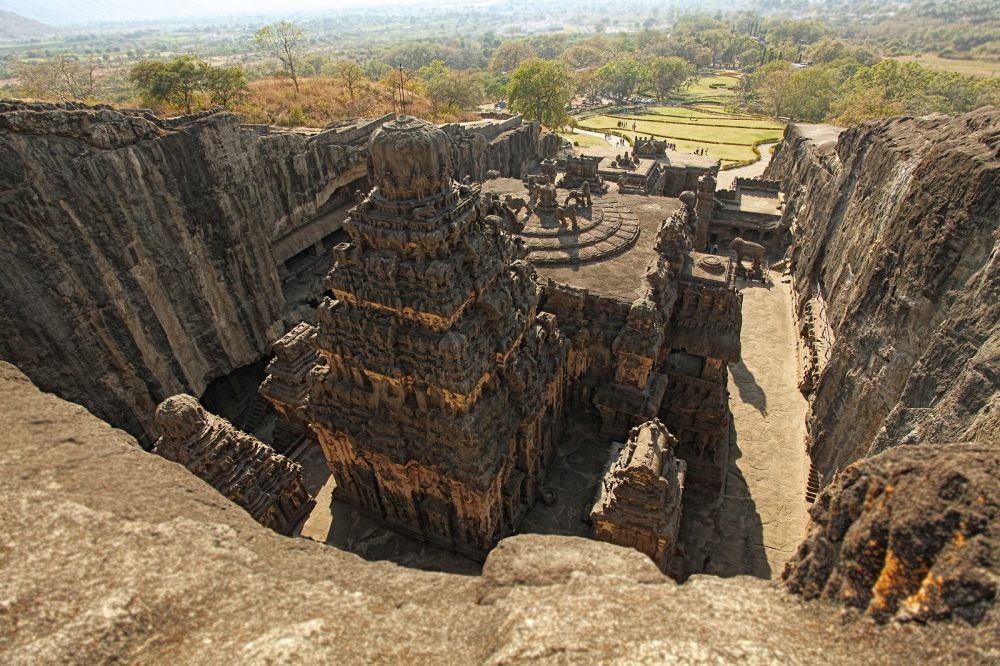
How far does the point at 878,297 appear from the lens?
19203 millimetres

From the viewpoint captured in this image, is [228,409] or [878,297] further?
[228,409]

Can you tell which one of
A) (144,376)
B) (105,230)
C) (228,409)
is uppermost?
(105,230)

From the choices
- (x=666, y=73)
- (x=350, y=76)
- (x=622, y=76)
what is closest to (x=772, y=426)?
(x=350, y=76)

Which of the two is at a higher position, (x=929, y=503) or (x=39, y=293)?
(x=929, y=503)

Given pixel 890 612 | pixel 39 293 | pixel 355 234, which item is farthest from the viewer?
pixel 39 293

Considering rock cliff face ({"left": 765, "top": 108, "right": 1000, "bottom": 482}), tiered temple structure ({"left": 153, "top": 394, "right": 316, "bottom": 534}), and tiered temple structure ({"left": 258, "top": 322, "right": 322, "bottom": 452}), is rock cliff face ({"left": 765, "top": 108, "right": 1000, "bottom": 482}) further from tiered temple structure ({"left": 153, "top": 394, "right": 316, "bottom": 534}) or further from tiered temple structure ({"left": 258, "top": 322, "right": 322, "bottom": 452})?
tiered temple structure ({"left": 258, "top": 322, "right": 322, "bottom": 452})

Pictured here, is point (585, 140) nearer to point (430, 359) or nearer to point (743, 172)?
point (743, 172)

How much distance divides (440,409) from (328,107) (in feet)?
141

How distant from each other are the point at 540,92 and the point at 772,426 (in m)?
56.3

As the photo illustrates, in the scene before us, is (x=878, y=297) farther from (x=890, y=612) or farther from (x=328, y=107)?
(x=328, y=107)

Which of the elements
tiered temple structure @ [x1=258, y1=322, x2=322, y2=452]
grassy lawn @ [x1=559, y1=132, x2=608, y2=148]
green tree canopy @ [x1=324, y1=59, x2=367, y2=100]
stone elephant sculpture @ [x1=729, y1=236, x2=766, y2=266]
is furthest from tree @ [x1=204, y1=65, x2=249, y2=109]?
grassy lawn @ [x1=559, y1=132, x2=608, y2=148]

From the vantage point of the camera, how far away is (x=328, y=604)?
15.4 ft

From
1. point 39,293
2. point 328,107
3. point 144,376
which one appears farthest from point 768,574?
point 328,107

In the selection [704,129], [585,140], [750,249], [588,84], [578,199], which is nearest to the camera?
[578,199]
